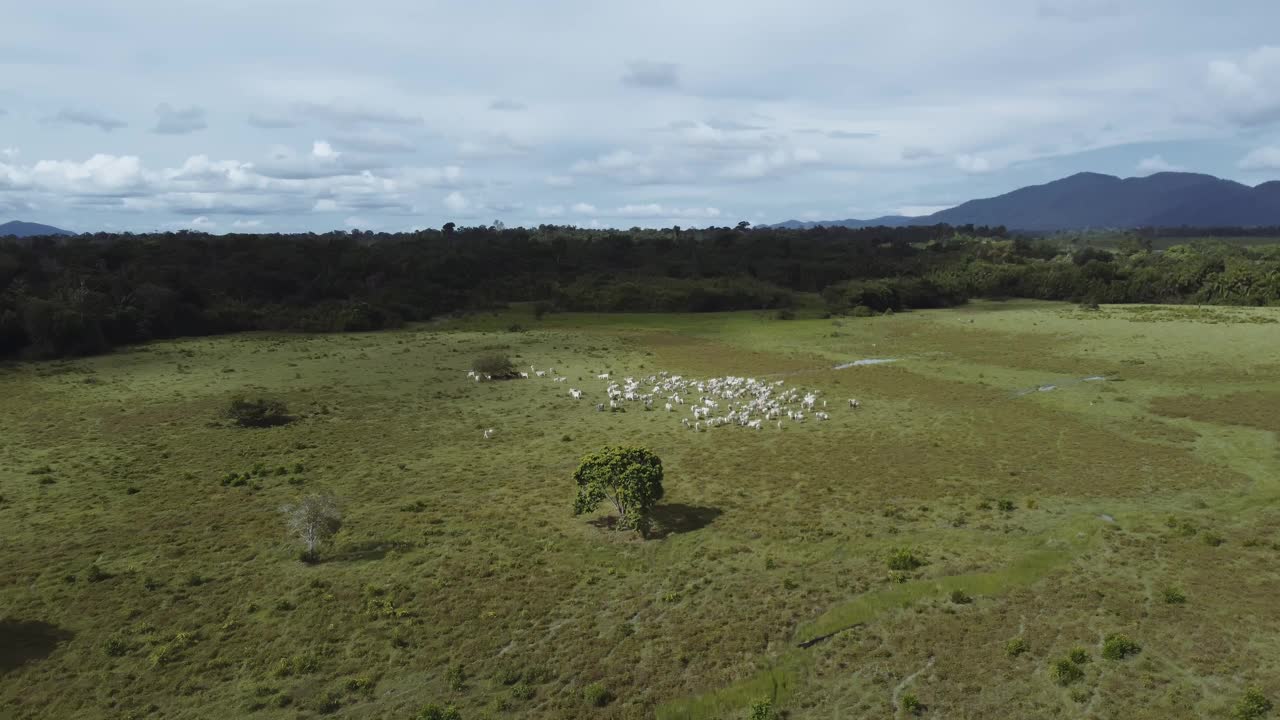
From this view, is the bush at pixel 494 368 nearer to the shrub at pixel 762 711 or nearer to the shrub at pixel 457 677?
the shrub at pixel 457 677

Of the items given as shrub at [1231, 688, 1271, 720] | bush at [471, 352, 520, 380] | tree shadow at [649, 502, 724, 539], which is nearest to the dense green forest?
bush at [471, 352, 520, 380]

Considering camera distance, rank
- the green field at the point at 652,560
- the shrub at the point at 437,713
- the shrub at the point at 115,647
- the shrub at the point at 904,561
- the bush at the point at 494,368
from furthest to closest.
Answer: the bush at the point at 494,368 → the shrub at the point at 904,561 → the shrub at the point at 115,647 → the green field at the point at 652,560 → the shrub at the point at 437,713

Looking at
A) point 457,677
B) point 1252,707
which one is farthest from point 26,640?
point 1252,707

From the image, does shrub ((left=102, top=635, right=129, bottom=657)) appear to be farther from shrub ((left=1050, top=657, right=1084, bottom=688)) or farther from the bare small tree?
shrub ((left=1050, top=657, right=1084, bottom=688))

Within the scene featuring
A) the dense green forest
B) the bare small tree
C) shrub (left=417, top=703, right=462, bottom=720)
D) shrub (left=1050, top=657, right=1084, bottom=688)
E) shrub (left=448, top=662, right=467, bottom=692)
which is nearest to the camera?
shrub (left=417, top=703, right=462, bottom=720)

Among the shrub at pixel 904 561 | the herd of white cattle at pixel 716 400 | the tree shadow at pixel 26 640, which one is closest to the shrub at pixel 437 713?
the tree shadow at pixel 26 640

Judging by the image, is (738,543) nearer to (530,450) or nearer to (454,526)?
(454,526)

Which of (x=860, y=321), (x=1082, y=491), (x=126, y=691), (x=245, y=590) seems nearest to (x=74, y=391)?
(x=245, y=590)
